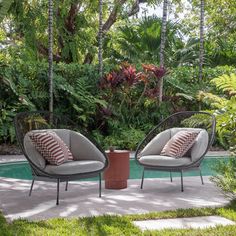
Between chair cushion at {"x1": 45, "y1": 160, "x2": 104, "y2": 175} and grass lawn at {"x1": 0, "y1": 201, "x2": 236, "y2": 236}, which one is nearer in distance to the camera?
grass lawn at {"x1": 0, "y1": 201, "x2": 236, "y2": 236}

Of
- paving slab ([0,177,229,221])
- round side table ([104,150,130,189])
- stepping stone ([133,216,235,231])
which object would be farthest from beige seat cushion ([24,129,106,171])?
stepping stone ([133,216,235,231])

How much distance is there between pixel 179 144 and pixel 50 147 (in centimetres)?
171

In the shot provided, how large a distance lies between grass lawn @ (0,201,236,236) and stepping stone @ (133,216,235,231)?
0.08m

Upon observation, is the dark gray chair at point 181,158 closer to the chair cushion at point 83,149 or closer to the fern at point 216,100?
the fern at point 216,100

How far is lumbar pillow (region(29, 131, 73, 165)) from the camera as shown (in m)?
4.99

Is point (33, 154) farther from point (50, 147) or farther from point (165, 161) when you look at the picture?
point (165, 161)

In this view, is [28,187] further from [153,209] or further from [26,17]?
[26,17]

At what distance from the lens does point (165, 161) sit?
5.38 meters

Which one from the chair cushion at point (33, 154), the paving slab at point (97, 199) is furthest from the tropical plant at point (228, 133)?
the chair cushion at point (33, 154)

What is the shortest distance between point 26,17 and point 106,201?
7864mm

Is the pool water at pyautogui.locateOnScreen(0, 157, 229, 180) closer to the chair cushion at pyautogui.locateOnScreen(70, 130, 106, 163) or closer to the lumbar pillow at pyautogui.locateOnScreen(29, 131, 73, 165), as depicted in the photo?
the chair cushion at pyautogui.locateOnScreen(70, 130, 106, 163)

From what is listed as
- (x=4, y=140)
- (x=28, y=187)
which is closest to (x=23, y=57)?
(x=4, y=140)

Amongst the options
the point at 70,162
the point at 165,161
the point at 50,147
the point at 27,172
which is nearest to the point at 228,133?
the point at 165,161

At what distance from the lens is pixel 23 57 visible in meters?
11.2
